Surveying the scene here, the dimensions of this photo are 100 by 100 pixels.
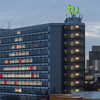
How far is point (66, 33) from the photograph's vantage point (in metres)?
184

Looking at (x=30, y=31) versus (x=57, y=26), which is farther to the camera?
(x=30, y=31)

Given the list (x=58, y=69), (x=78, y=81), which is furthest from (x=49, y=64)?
(x=78, y=81)

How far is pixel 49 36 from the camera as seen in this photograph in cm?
18425

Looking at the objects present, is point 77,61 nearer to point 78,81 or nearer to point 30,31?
point 78,81

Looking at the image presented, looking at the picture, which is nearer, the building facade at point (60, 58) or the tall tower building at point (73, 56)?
the building facade at point (60, 58)

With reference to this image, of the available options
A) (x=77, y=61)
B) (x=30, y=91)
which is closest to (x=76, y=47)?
(x=77, y=61)

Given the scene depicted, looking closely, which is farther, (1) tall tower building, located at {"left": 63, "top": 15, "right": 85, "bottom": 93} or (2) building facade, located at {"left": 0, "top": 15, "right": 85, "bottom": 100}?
(1) tall tower building, located at {"left": 63, "top": 15, "right": 85, "bottom": 93}

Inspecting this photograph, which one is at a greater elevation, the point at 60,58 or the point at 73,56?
the point at 73,56

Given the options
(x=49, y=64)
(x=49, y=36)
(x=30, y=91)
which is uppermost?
(x=49, y=36)

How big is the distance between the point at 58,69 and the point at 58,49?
9.79 meters

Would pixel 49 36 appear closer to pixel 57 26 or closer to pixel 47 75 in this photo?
pixel 57 26

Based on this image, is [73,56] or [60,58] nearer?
[60,58]

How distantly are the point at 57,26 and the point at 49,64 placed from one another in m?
19.0

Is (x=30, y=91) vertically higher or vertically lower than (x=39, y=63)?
lower
